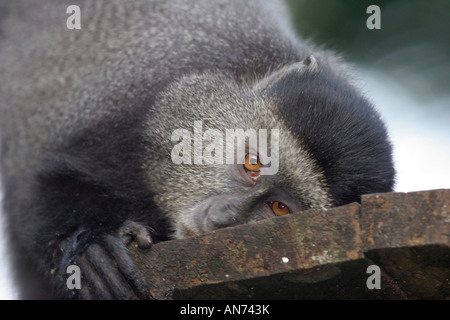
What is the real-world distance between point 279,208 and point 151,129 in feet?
3.73

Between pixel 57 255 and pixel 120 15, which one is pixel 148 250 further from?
pixel 120 15

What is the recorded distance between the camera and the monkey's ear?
435 cm

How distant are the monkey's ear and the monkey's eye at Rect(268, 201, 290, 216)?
0.92m

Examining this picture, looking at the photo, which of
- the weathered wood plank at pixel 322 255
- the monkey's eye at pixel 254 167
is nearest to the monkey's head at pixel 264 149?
the monkey's eye at pixel 254 167

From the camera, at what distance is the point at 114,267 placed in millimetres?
3512

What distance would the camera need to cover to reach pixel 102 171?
14.4ft

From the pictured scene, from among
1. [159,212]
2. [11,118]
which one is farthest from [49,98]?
[159,212]

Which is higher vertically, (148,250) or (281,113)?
(281,113)

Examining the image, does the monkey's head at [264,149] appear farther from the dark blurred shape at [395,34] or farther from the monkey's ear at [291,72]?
the dark blurred shape at [395,34]

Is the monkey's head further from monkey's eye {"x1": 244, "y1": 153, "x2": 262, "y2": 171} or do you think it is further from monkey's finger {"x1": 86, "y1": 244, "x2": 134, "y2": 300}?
monkey's finger {"x1": 86, "y1": 244, "x2": 134, "y2": 300}

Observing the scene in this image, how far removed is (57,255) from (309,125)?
5.73 ft

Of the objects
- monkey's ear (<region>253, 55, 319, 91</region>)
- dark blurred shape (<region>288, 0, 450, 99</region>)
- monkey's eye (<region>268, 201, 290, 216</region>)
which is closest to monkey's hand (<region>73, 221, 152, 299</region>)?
monkey's eye (<region>268, 201, 290, 216</region>)

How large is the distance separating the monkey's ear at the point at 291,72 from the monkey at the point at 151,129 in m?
0.01

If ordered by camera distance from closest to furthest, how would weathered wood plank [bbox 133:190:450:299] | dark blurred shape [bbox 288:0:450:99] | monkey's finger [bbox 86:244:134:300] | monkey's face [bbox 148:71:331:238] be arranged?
weathered wood plank [bbox 133:190:450:299] < monkey's finger [bbox 86:244:134:300] < monkey's face [bbox 148:71:331:238] < dark blurred shape [bbox 288:0:450:99]
